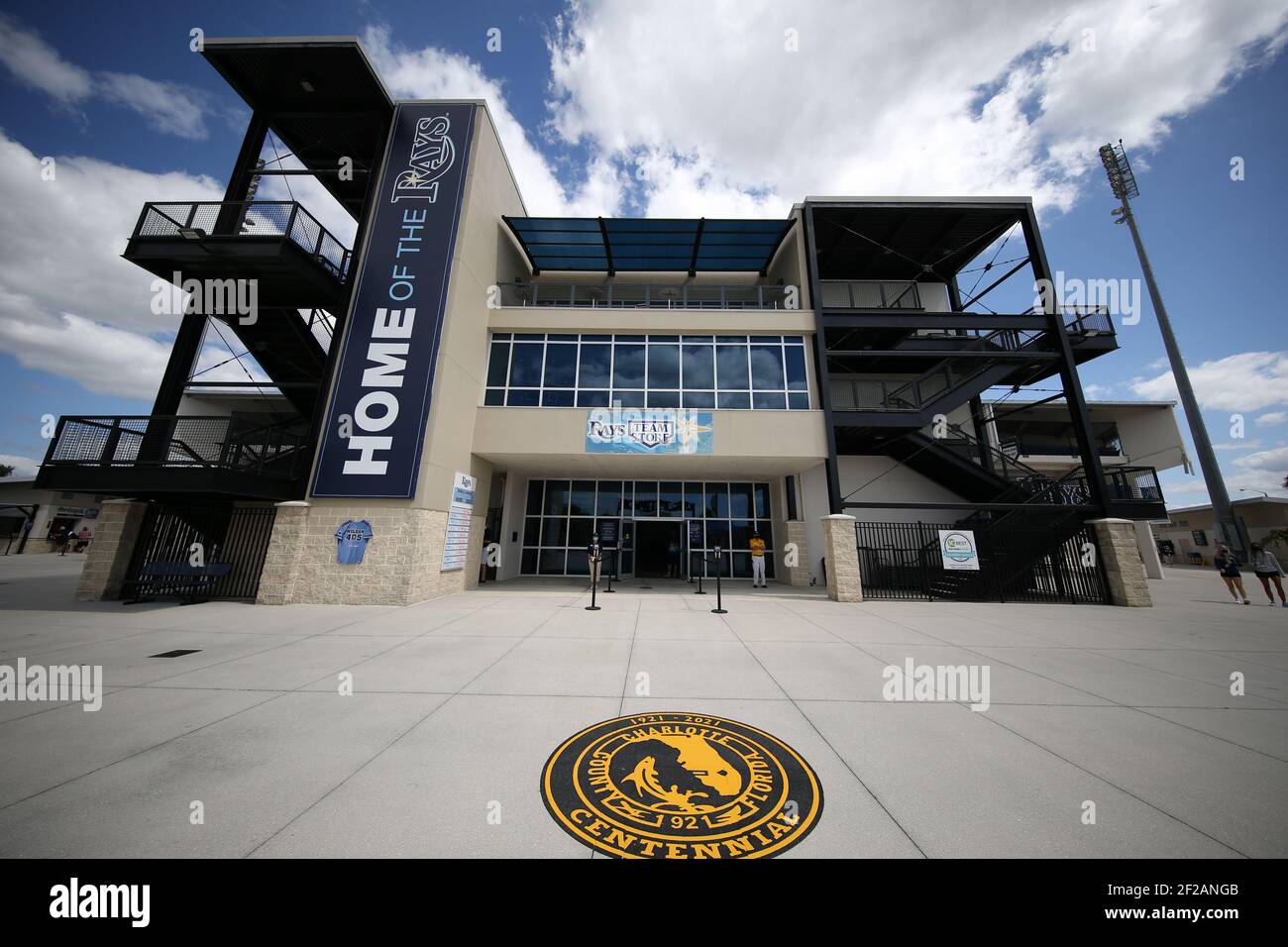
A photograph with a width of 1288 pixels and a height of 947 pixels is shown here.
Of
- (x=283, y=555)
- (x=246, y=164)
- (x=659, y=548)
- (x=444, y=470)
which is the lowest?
(x=283, y=555)

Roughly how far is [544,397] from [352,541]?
722 centimetres

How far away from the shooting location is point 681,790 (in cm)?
297

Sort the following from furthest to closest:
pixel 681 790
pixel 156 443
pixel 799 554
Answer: pixel 799 554 → pixel 156 443 → pixel 681 790

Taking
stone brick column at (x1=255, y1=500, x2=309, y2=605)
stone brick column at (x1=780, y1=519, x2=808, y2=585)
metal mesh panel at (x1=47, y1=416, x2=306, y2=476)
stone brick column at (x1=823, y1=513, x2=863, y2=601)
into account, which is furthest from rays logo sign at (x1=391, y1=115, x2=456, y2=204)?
stone brick column at (x1=780, y1=519, x2=808, y2=585)

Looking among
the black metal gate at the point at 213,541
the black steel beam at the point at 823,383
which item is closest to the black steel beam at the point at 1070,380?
the black steel beam at the point at 823,383

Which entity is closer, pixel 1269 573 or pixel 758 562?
pixel 1269 573

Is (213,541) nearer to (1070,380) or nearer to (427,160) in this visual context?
(427,160)

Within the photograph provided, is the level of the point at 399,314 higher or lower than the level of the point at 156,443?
higher

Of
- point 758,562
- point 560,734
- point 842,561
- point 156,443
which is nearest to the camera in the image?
point 560,734

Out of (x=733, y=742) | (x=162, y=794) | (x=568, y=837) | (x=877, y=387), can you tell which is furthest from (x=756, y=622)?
(x=877, y=387)

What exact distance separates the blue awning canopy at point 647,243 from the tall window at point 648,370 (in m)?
4.74

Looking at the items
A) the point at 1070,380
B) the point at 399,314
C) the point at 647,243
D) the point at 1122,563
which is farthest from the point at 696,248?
the point at 1122,563
